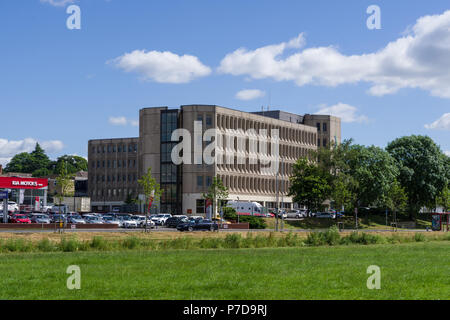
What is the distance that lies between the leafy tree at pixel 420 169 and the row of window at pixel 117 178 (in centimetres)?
6888

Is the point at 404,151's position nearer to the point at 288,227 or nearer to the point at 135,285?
the point at 288,227

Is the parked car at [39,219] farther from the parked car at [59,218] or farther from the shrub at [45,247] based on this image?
the shrub at [45,247]

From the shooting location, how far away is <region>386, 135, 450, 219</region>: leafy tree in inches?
4311

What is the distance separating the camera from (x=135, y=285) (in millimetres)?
17750

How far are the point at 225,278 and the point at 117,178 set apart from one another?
143985 mm

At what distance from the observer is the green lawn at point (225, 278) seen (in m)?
16.4

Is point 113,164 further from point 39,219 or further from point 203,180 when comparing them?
point 39,219

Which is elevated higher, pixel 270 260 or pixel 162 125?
pixel 162 125

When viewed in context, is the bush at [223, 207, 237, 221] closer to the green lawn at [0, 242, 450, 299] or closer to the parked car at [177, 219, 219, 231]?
the parked car at [177, 219, 219, 231]

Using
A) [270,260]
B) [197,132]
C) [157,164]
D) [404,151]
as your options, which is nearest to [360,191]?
[404,151]

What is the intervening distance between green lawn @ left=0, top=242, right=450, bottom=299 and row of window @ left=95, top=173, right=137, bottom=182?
13248 centimetres

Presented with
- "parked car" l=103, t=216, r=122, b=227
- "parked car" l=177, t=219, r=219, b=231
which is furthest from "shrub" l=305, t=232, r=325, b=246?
"parked car" l=103, t=216, r=122, b=227

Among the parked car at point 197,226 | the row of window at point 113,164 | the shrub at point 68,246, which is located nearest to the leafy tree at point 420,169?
the parked car at point 197,226
